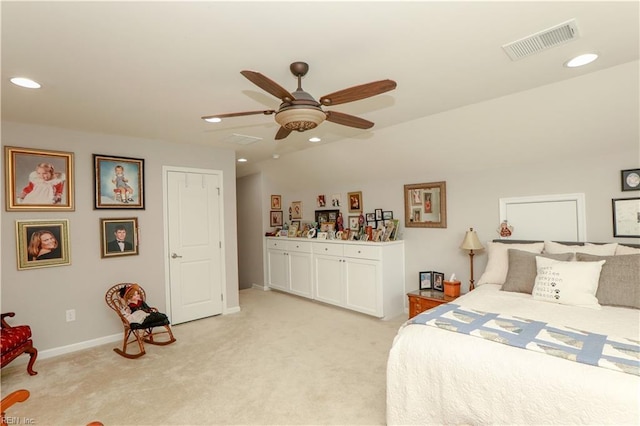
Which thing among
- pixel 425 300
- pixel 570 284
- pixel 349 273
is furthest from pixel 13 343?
pixel 570 284

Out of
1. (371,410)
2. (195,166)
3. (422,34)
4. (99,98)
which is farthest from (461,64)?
(195,166)

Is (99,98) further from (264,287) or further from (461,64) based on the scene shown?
(264,287)

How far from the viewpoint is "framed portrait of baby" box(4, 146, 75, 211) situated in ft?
10.1

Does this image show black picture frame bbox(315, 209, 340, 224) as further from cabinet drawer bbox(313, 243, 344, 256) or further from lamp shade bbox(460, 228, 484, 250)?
lamp shade bbox(460, 228, 484, 250)

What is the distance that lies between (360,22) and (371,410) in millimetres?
2421

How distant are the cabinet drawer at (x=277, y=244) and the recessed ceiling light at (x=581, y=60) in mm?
4320

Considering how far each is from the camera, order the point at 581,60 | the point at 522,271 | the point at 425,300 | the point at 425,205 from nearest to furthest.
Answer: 1. the point at 581,60
2. the point at 522,271
3. the point at 425,300
4. the point at 425,205

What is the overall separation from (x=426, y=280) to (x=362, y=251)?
34.7 inches

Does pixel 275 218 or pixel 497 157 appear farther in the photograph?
pixel 275 218

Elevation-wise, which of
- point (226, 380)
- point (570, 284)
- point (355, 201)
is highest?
point (355, 201)

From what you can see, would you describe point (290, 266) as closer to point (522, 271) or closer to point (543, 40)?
point (522, 271)

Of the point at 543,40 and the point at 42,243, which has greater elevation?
the point at 543,40

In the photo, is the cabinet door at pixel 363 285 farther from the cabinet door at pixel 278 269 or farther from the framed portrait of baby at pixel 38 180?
the framed portrait of baby at pixel 38 180

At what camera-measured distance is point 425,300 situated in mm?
3596
